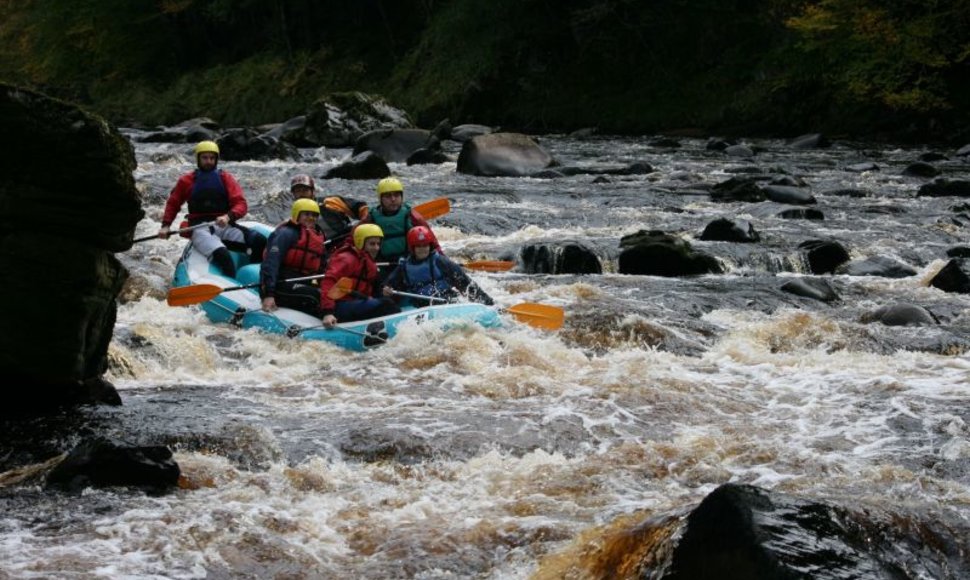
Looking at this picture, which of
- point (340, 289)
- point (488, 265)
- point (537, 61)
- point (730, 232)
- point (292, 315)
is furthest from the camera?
point (537, 61)

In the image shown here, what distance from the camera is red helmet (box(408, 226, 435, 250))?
9703 mm

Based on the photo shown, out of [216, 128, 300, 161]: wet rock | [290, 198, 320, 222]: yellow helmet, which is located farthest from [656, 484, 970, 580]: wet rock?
[216, 128, 300, 161]: wet rock

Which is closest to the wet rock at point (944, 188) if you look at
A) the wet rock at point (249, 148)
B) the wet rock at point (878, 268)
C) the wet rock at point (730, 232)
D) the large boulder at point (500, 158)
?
the wet rock at point (730, 232)

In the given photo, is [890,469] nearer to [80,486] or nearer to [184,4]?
[80,486]

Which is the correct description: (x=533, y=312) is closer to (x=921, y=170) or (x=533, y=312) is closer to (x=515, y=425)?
(x=515, y=425)

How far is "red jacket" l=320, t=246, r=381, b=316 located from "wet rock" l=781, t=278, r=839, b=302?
3.71 metres

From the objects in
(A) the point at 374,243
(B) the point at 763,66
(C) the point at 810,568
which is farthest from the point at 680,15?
(C) the point at 810,568

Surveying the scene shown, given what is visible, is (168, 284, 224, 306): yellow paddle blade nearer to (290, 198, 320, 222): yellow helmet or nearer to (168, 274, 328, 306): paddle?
(168, 274, 328, 306): paddle

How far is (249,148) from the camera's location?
2097 cm

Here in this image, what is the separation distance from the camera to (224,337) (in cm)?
A: 934

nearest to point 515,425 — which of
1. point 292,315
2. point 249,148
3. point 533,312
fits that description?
point 533,312

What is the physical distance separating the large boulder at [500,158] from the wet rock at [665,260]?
728 centimetres

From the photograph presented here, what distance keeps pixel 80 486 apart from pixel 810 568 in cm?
330

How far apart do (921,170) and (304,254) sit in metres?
11.6
